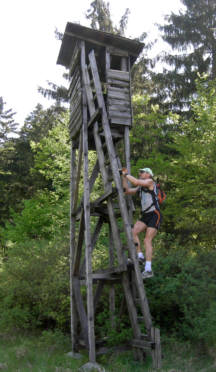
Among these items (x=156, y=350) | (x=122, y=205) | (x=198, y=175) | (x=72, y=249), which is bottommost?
(x=156, y=350)

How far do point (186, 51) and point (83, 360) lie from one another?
64.7 ft

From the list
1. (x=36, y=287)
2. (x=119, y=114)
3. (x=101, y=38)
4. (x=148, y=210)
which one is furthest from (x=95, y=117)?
(x=36, y=287)

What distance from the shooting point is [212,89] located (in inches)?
640

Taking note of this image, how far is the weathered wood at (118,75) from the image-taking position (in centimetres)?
880

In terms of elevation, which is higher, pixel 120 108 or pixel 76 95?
pixel 76 95

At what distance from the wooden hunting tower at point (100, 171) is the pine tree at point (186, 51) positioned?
12.2 meters

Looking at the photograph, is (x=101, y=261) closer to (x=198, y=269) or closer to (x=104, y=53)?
(x=198, y=269)

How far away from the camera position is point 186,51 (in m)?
22.5

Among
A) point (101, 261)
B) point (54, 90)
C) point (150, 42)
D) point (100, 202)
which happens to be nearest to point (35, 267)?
point (101, 261)

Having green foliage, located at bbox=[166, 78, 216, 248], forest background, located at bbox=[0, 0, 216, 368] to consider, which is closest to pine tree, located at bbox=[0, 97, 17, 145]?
forest background, located at bbox=[0, 0, 216, 368]

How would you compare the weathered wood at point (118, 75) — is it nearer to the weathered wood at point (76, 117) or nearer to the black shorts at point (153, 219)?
the weathered wood at point (76, 117)

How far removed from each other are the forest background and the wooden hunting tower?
0.55m

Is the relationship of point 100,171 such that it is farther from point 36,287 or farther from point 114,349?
point 36,287

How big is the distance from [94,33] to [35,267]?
725 centimetres
